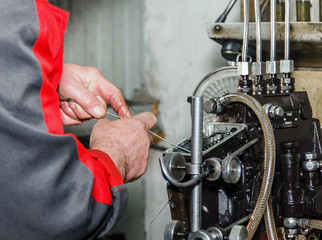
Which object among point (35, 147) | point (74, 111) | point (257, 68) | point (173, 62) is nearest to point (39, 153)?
point (35, 147)

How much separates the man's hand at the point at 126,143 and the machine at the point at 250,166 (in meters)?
0.09

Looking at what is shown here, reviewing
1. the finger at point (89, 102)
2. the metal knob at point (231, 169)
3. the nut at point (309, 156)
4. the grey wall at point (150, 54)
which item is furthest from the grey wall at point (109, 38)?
the metal knob at point (231, 169)

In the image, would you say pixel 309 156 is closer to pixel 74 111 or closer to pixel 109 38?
pixel 74 111

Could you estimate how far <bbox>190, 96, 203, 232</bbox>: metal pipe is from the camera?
3.32ft

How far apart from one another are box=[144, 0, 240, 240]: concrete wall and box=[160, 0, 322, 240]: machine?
4.74 ft

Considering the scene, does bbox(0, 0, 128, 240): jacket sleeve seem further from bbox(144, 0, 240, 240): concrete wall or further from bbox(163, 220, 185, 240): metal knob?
bbox(144, 0, 240, 240): concrete wall

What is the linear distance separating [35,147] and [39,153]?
0.01 meters

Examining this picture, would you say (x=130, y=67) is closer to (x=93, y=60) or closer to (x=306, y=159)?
(x=93, y=60)

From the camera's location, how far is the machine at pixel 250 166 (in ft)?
3.33

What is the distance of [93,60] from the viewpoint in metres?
2.99

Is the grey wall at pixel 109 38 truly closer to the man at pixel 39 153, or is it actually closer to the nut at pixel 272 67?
the nut at pixel 272 67

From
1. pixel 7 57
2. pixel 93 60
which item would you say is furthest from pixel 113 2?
pixel 7 57

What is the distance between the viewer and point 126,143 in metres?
1.11

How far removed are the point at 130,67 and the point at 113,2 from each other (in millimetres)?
426
